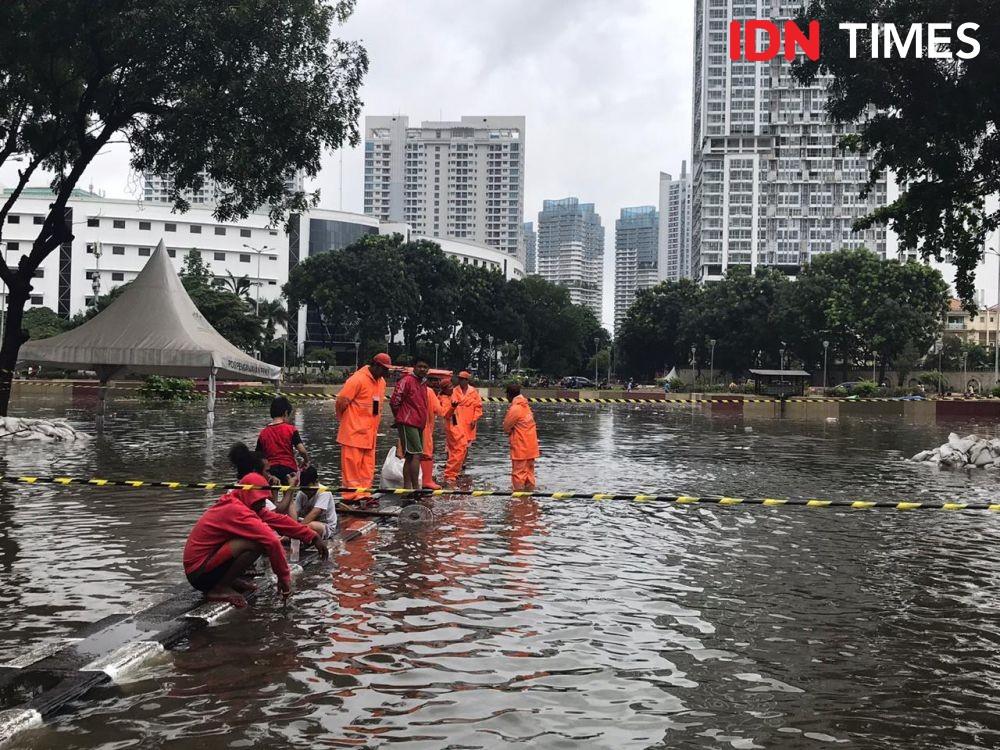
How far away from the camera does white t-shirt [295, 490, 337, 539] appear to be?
27.9 ft

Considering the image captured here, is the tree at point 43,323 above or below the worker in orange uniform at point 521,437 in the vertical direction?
above

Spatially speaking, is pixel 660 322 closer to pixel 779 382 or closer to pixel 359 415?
pixel 779 382

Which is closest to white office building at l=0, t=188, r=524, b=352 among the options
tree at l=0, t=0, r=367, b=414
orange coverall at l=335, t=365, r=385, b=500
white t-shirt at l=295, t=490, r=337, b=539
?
tree at l=0, t=0, r=367, b=414

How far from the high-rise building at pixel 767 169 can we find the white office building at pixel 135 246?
51220 millimetres

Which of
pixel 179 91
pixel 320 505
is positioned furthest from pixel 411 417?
pixel 179 91

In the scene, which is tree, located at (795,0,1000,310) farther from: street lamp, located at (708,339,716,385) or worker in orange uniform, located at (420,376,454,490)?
street lamp, located at (708,339,716,385)

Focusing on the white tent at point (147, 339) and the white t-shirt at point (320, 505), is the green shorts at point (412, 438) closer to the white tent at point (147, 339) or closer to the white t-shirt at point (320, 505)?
the white t-shirt at point (320, 505)

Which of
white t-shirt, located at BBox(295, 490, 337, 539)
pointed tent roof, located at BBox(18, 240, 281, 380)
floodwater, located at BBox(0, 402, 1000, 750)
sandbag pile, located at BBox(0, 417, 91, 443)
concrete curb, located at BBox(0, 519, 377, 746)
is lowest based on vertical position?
floodwater, located at BBox(0, 402, 1000, 750)

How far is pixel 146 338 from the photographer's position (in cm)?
2164

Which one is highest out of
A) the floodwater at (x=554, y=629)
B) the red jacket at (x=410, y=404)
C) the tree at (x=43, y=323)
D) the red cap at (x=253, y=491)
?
the tree at (x=43, y=323)

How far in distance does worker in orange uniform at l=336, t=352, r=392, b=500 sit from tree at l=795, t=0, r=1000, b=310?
12454 mm

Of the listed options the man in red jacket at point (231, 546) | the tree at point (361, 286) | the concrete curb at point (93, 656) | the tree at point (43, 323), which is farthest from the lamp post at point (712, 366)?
the concrete curb at point (93, 656)

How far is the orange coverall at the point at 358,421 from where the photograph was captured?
10672 millimetres

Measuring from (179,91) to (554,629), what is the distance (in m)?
15.9
